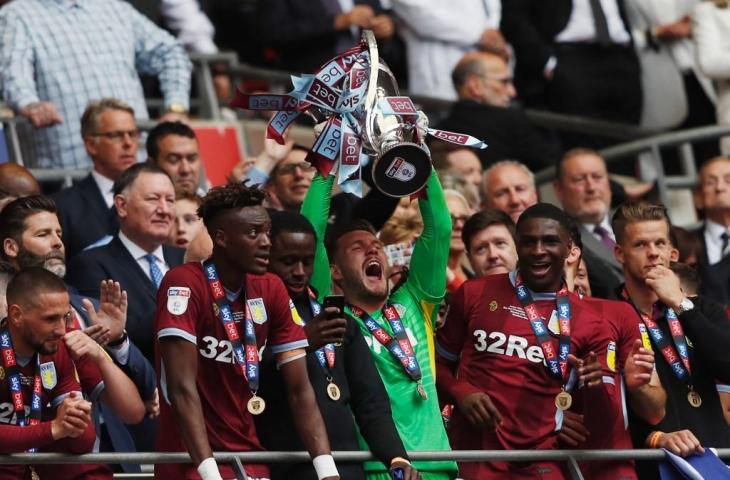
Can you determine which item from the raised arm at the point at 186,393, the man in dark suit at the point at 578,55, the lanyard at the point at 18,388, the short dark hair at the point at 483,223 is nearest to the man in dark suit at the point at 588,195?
the short dark hair at the point at 483,223

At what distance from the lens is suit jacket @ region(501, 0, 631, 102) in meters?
14.7

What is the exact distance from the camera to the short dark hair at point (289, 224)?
28.8 ft

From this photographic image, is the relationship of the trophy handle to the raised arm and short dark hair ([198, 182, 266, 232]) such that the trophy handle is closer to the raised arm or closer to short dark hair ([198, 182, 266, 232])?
short dark hair ([198, 182, 266, 232])

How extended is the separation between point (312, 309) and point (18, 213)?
159cm

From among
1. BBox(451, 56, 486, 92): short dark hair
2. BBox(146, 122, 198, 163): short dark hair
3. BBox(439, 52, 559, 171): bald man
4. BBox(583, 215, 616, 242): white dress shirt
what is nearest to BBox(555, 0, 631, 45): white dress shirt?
BBox(439, 52, 559, 171): bald man

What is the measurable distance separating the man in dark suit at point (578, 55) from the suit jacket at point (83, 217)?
16.0 ft

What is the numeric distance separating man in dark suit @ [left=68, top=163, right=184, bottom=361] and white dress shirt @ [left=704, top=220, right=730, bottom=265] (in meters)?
3.80

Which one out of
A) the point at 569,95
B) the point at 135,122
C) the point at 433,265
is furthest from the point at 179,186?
the point at 569,95

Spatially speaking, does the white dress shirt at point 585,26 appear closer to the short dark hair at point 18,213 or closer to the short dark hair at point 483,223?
the short dark hair at point 483,223

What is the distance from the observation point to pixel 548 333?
8.91 metres

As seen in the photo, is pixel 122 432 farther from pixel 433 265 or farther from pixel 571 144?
pixel 571 144

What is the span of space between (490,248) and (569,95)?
4.96 meters

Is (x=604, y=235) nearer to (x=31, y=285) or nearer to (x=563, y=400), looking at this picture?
(x=563, y=400)

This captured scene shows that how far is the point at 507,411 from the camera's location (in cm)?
890
